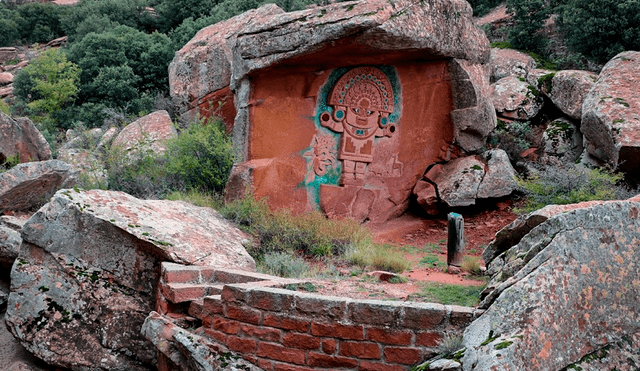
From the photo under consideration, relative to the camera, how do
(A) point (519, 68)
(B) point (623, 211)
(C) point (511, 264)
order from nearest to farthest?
(B) point (623, 211)
(C) point (511, 264)
(A) point (519, 68)

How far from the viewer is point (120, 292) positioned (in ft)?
19.3

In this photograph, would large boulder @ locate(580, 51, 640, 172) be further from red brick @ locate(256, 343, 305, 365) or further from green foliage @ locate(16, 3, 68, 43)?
green foliage @ locate(16, 3, 68, 43)

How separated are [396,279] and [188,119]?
7.98m

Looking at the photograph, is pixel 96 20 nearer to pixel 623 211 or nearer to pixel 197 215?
pixel 197 215

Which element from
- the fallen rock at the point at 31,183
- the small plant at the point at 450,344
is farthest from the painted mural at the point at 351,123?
the small plant at the point at 450,344

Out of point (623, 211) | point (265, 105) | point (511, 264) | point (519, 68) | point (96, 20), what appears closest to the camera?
point (623, 211)

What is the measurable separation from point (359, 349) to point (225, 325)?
1161 mm

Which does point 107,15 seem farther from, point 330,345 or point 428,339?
point 428,339

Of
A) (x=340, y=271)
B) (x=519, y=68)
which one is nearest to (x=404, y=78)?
(x=340, y=271)

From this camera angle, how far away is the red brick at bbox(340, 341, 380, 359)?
4074 millimetres

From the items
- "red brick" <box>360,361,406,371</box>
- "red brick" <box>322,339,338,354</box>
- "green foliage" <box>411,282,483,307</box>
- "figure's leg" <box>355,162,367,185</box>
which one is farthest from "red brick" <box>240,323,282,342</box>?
"figure's leg" <box>355,162,367,185</box>

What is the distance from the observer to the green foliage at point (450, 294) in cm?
486

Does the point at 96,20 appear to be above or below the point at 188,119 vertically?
above

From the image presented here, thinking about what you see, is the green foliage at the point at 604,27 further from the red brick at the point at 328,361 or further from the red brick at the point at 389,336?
the red brick at the point at 328,361
